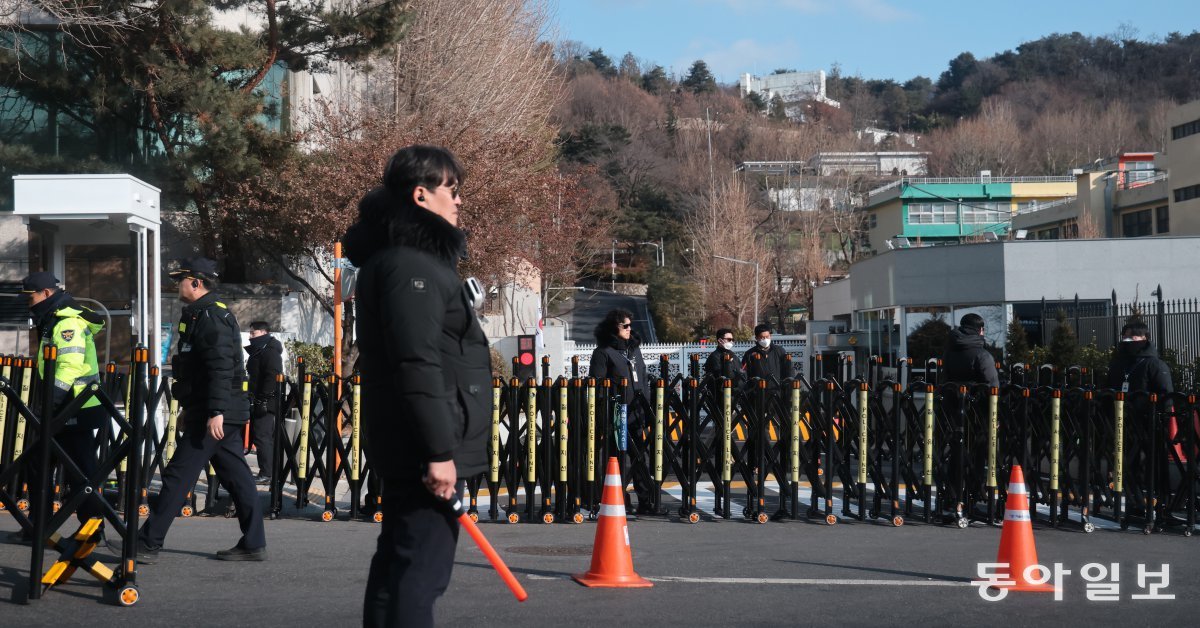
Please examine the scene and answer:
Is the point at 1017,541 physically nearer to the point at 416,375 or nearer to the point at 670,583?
the point at 670,583

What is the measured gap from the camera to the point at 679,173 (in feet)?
270

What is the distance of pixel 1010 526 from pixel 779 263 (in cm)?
6321

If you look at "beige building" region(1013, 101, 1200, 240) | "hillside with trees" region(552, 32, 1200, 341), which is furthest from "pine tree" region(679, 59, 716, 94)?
"beige building" region(1013, 101, 1200, 240)

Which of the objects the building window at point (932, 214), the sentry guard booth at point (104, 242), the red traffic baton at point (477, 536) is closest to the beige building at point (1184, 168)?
the building window at point (932, 214)

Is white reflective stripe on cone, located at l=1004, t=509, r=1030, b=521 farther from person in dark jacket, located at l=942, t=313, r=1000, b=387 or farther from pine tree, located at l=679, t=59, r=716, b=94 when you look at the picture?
pine tree, located at l=679, t=59, r=716, b=94

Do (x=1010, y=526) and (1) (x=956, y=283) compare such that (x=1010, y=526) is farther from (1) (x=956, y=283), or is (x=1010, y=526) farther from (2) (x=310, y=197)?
(1) (x=956, y=283)

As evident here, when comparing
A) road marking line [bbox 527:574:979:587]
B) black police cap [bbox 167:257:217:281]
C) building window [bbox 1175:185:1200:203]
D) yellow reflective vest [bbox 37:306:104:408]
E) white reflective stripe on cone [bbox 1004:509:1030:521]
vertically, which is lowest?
road marking line [bbox 527:574:979:587]

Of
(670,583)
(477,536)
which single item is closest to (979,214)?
(670,583)

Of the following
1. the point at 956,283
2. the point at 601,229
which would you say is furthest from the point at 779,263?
the point at 956,283

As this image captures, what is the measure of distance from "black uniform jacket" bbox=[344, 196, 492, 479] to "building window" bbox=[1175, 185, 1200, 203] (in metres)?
55.2

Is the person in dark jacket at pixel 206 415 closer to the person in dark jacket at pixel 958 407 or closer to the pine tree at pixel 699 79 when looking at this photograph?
the person in dark jacket at pixel 958 407

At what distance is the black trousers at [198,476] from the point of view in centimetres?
684

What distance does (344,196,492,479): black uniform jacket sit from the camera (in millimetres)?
3760

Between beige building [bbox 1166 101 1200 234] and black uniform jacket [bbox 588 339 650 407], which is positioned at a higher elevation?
beige building [bbox 1166 101 1200 234]
